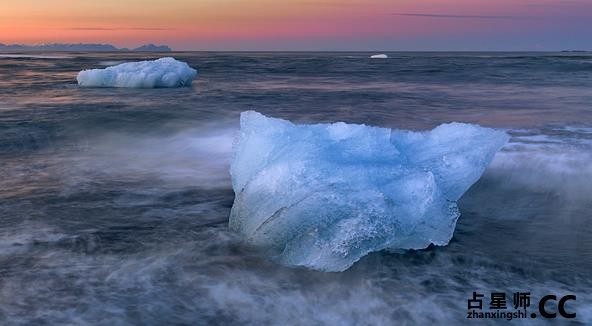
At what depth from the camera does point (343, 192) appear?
3996mm

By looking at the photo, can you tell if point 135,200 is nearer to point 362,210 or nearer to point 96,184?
point 96,184

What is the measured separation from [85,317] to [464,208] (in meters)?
3.65

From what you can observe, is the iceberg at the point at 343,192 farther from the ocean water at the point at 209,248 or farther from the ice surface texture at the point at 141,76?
the ice surface texture at the point at 141,76

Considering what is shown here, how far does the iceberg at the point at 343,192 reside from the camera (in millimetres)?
3838

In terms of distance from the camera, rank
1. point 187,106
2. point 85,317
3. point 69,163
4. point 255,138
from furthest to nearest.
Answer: point 187,106
point 69,163
point 255,138
point 85,317

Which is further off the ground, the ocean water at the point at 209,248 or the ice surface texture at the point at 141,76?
the ice surface texture at the point at 141,76

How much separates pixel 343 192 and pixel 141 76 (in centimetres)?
1930

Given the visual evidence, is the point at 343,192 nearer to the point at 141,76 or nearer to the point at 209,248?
the point at 209,248

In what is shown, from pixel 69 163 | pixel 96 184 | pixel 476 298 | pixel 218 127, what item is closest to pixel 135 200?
pixel 96 184

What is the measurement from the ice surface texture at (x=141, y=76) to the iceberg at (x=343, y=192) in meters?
17.9

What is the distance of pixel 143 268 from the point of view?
12.6 ft

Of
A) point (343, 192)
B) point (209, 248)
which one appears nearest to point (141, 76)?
point (209, 248)

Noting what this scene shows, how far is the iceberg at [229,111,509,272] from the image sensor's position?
3838mm

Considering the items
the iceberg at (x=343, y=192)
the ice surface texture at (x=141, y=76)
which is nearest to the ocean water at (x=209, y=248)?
the iceberg at (x=343, y=192)
